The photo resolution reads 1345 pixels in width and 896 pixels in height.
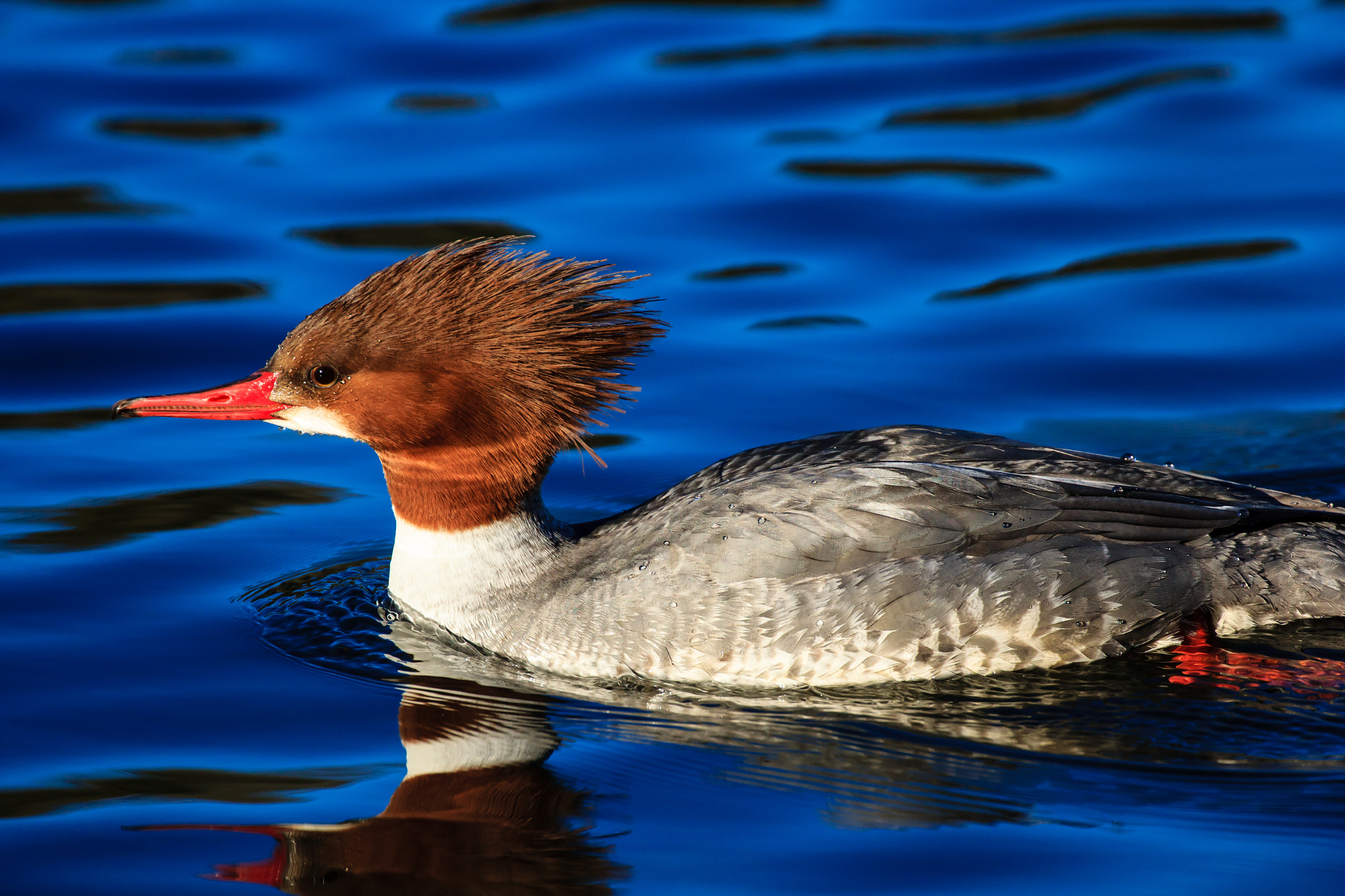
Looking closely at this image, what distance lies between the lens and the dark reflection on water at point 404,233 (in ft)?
35.4

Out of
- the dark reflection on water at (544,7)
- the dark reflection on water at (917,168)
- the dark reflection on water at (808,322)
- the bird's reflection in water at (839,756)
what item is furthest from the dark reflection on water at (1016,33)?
the bird's reflection in water at (839,756)

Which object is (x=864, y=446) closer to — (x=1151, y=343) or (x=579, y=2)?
(x=1151, y=343)

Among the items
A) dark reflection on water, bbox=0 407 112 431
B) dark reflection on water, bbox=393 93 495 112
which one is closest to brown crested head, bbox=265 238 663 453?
dark reflection on water, bbox=0 407 112 431

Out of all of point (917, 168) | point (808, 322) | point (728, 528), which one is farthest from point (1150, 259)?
point (728, 528)

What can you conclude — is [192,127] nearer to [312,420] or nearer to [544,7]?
[544,7]

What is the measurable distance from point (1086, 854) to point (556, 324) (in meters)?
2.74

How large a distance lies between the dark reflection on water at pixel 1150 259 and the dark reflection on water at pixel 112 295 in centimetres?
434

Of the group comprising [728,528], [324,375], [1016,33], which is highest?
[1016,33]

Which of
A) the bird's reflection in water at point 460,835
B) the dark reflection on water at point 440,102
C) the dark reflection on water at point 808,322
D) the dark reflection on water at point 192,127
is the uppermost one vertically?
the dark reflection on water at point 440,102

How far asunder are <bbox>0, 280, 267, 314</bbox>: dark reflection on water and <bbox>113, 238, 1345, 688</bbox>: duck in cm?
375

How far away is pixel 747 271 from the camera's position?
10.5 metres

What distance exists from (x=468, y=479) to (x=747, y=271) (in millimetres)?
4297

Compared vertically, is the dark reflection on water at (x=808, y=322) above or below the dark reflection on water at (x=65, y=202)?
below

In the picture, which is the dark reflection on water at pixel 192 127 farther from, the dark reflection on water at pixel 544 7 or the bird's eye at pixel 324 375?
the bird's eye at pixel 324 375
